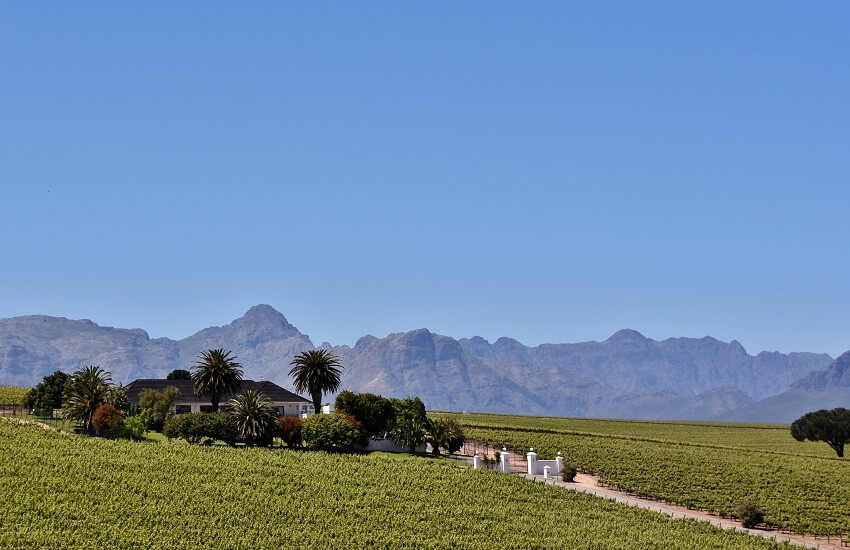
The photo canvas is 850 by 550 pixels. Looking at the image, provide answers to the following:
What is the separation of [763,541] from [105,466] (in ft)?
190

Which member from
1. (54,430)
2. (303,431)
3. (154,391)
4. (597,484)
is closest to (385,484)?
(303,431)

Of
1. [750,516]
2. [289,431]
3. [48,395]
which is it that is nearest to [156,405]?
[48,395]

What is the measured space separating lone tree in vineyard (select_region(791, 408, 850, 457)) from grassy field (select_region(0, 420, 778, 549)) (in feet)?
308

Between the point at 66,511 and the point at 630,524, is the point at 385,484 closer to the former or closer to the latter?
the point at 630,524

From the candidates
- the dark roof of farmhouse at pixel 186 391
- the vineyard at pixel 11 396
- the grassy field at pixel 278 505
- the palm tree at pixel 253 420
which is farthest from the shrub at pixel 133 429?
the vineyard at pixel 11 396

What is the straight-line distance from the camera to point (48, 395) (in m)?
128

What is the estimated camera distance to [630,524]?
82.1m

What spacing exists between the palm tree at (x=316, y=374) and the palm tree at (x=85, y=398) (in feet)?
85.0

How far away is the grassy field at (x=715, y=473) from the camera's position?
94.3m

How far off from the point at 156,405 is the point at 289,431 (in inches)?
951

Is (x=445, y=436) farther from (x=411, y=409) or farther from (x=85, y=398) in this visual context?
(x=85, y=398)

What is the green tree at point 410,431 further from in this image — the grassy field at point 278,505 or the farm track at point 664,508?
the grassy field at point 278,505

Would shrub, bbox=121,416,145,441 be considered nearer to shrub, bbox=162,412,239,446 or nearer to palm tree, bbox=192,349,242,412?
shrub, bbox=162,412,239,446

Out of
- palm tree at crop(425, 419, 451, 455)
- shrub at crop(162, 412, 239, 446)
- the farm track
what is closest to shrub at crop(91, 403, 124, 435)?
shrub at crop(162, 412, 239, 446)
